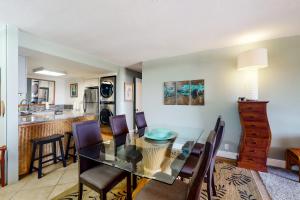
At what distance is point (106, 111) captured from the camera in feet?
16.4

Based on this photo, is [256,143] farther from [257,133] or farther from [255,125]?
[255,125]

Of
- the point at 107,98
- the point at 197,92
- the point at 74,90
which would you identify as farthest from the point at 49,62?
the point at 197,92

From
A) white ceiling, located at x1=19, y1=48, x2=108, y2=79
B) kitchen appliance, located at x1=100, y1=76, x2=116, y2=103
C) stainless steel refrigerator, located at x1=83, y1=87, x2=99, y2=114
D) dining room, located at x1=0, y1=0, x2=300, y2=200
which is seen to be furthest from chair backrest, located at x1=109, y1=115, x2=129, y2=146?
stainless steel refrigerator, located at x1=83, y1=87, x2=99, y2=114

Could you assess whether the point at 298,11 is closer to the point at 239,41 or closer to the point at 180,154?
the point at 239,41

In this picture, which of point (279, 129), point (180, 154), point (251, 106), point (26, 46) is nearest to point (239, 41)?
point (251, 106)

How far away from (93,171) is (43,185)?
1099mm

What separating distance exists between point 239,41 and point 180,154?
2480 mm

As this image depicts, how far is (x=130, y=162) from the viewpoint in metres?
1.48

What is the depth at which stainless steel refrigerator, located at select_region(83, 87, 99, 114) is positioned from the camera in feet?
17.5

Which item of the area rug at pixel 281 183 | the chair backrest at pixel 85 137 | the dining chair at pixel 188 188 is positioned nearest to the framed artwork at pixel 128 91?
the chair backrest at pixel 85 137

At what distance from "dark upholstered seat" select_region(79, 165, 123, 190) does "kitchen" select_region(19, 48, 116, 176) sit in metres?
1.62

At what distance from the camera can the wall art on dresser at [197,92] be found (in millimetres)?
3283

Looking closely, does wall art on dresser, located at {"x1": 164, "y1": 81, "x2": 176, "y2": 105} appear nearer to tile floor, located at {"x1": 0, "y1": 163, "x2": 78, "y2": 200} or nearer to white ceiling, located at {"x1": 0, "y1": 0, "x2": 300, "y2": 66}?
white ceiling, located at {"x1": 0, "y1": 0, "x2": 300, "y2": 66}

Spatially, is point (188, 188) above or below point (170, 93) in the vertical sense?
below
